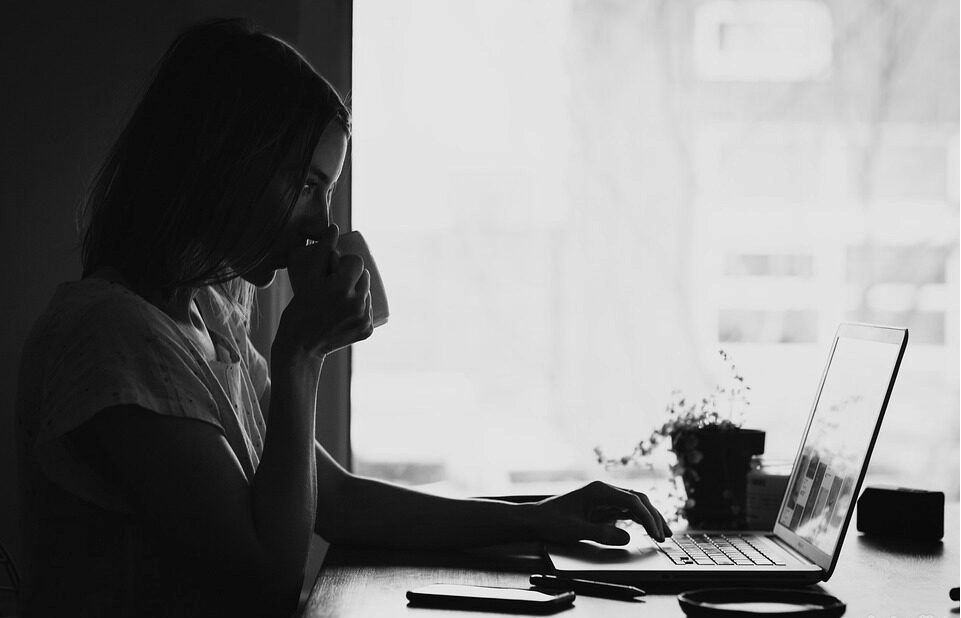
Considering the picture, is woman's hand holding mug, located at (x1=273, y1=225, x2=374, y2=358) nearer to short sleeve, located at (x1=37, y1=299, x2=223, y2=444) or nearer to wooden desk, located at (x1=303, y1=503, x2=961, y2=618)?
short sleeve, located at (x1=37, y1=299, x2=223, y2=444)

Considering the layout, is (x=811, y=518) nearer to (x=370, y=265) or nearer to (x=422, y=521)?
(x=422, y=521)

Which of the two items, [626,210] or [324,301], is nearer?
[324,301]

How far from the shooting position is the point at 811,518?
1.16 m

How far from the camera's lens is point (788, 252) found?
2199mm

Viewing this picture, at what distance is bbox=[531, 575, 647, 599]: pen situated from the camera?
0.97 meters

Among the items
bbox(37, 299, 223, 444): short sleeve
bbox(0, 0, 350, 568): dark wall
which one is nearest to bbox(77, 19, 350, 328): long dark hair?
bbox(37, 299, 223, 444): short sleeve

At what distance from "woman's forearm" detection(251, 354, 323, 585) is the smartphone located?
137 millimetres

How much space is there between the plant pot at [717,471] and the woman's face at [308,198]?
63 centimetres

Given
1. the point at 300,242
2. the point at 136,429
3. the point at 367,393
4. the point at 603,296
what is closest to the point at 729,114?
the point at 603,296

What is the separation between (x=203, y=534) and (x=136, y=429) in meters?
0.12

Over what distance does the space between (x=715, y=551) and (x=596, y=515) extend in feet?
0.52

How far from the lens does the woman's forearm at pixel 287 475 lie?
0.98 meters

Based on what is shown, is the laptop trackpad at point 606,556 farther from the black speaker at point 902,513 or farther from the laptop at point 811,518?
the black speaker at point 902,513

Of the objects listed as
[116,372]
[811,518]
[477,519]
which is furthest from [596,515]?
[116,372]
